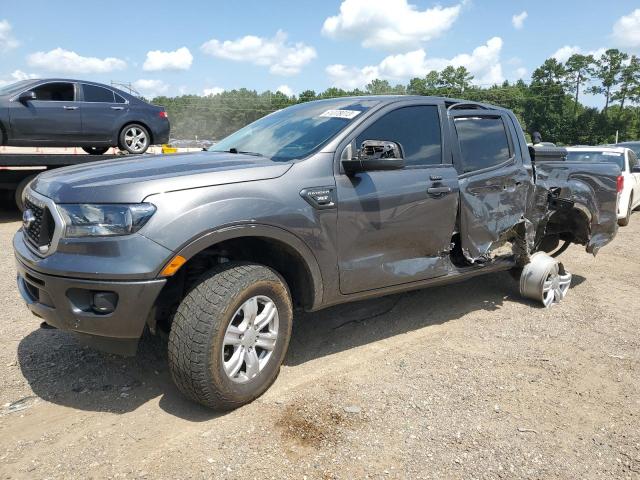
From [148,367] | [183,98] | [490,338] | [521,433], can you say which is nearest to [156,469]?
[148,367]

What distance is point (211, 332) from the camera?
9.04 ft

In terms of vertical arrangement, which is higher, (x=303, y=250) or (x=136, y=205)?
(x=136, y=205)

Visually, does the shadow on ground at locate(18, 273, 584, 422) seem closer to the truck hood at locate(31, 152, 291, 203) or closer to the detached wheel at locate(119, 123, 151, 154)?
the truck hood at locate(31, 152, 291, 203)

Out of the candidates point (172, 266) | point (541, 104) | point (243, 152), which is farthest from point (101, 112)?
point (541, 104)

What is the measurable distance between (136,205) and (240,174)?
63 cm

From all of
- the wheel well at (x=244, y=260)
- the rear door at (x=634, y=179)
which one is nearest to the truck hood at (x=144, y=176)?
the wheel well at (x=244, y=260)

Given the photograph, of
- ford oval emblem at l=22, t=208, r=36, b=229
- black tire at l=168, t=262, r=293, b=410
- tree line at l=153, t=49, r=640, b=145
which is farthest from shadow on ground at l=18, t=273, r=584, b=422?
tree line at l=153, t=49, r=640, b=145

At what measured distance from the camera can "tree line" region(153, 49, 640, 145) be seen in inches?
2314

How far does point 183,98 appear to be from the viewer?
75.2 metres

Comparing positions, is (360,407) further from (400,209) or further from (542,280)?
(542,280)

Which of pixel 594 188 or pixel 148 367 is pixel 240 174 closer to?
pixel 148 367

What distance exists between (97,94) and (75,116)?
2.16 ft

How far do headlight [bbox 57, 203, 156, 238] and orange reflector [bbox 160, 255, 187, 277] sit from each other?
0.79ft

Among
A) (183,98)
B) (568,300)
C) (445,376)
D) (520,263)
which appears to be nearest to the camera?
(445,376)
